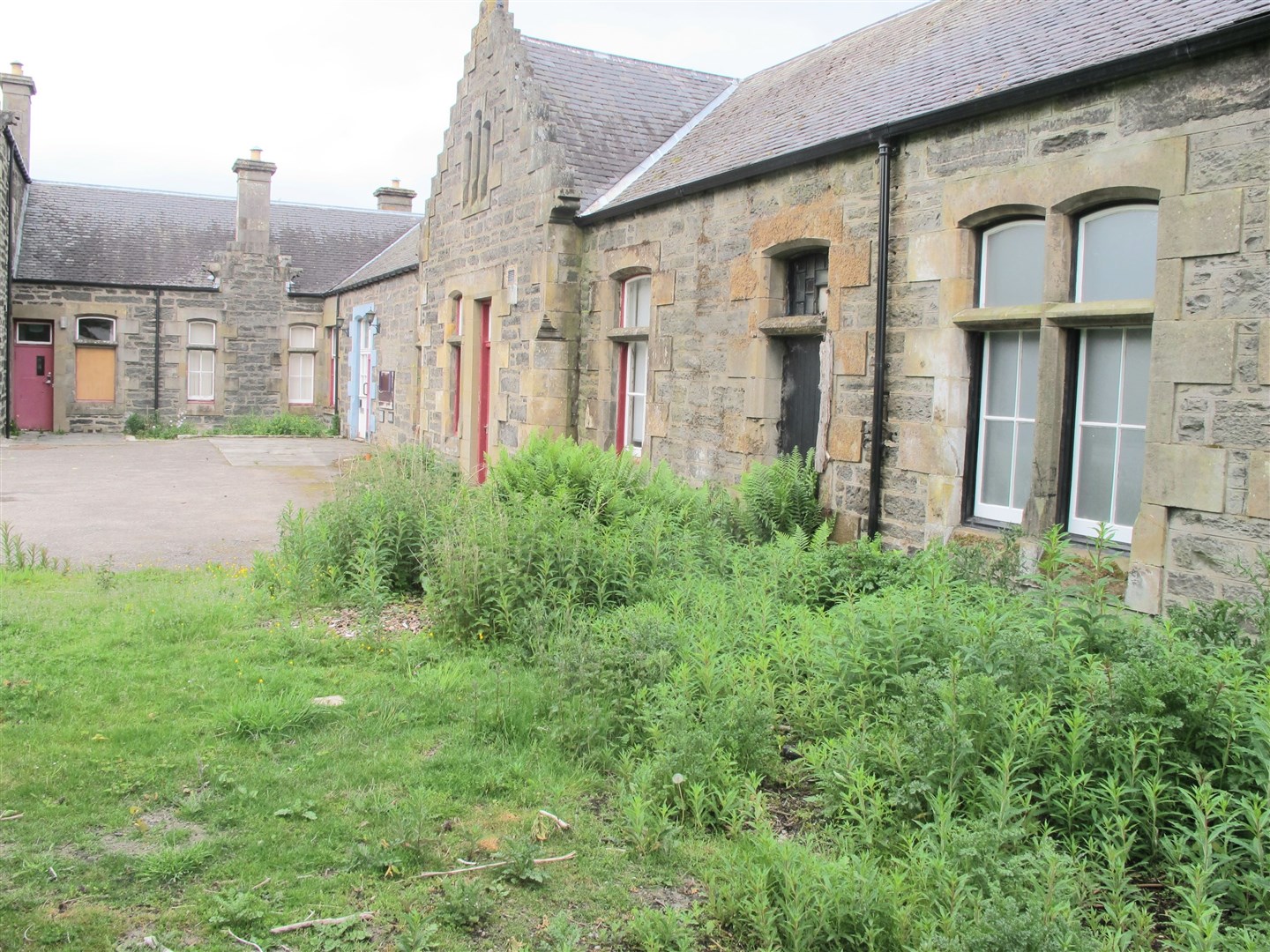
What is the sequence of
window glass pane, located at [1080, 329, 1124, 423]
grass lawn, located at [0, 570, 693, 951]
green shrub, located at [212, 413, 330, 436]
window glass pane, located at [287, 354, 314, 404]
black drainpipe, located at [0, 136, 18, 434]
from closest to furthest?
grass lawn, located at [0, 570, 693, 951] < window glass pane, located at [1080, 329, 1124, 423] < black drainpipe, located at [0, 136, 18, 434] < green shrub, located at [212, 413, 330, 436] < window glass pane, located at [287, 354, 314, 404]

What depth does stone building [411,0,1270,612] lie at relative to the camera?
6.12 metres

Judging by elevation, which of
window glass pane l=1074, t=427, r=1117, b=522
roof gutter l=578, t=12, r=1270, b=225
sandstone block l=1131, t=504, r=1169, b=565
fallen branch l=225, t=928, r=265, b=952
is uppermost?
roof gutter l=578, t=12, r=1270, b=225

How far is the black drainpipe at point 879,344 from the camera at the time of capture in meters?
8.48

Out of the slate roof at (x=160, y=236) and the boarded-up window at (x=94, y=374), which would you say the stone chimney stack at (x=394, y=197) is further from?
the boarded-up window at (x=94, y=374)

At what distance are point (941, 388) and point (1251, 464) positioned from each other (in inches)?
99.8

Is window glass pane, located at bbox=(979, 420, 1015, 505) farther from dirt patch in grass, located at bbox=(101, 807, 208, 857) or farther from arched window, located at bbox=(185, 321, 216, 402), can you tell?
arched window, located at bbox=(185, 321, 216, 402)

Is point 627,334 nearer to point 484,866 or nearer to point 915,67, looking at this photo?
point 915,67

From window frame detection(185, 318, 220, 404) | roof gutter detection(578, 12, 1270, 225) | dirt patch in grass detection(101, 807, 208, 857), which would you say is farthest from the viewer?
window frame detection(185, 318, 220, 404)

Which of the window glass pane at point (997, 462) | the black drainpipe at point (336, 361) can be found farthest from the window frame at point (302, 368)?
the window glass pane at point (997, 462)

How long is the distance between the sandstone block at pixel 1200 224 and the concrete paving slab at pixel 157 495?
816 cm

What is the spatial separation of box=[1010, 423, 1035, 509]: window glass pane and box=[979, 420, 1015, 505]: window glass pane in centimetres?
5

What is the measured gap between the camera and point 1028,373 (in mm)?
7707

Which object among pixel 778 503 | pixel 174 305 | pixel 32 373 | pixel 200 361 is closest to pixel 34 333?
pixel 32 373

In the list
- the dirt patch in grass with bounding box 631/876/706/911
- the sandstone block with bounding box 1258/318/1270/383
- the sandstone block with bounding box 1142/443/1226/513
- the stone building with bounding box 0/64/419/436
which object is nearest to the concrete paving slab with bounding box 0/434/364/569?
Answer: the stone building with bounding box 0/64/419/436
